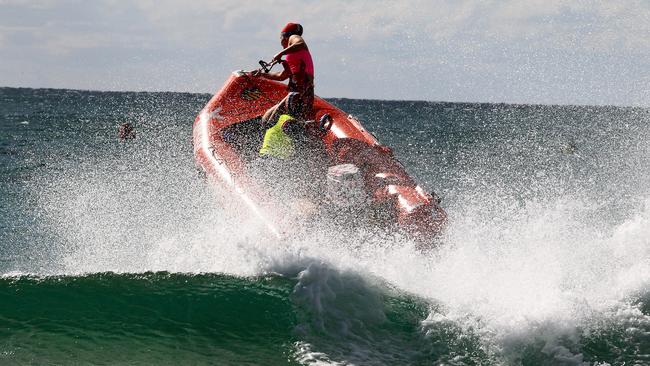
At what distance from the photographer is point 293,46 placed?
26.8 ft

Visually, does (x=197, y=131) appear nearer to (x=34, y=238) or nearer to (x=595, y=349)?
(x=34, y=238)

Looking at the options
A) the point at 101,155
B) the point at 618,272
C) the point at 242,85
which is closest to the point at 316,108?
the point at 242,85

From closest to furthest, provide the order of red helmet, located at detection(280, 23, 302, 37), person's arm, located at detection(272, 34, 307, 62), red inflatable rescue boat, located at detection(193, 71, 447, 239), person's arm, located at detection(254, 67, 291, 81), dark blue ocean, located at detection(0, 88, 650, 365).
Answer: dark blue ocean, located at detection(0, 88, 650, 365)
red inflatable rescue boat, located at detection(193, 71, 447, 239)
person's arm, located at detection(272, 34, 307, 62)
person's arm, located at detection(254, 67, 291, 81)
red helmet, located at detection(280, 23, 302, 37)

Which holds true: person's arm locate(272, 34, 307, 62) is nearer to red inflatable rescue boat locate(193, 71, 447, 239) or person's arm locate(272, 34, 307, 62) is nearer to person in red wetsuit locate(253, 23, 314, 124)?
person in red wetsuit locate(253, 23, 314, 124)

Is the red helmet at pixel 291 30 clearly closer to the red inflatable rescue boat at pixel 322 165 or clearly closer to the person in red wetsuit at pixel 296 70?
the person in red wetsuit at pixel 296 70

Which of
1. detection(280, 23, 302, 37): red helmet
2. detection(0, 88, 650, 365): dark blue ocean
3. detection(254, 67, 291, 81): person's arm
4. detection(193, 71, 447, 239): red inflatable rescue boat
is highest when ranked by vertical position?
detection(280, 23, 302, 37): red helmet

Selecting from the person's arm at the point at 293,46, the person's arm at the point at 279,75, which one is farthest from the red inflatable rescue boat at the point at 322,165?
the person's arm at the point at 293,46

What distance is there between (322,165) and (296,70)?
45.0 inches

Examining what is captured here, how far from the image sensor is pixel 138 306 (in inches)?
223

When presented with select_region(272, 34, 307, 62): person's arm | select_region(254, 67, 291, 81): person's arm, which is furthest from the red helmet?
select_region(254, 67, 291, 81): person's arm

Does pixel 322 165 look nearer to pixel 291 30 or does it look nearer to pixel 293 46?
pixel 293 46

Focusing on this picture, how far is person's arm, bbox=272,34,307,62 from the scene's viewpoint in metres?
8.16

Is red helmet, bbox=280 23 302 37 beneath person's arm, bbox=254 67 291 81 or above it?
above

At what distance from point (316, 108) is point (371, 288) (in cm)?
443
